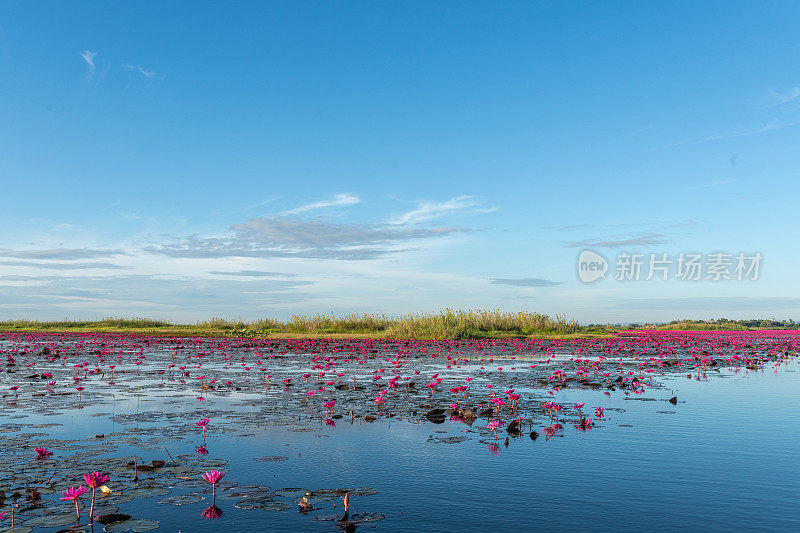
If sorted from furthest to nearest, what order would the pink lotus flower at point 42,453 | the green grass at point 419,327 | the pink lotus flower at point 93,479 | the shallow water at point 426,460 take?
1. the green grass at point 419,327
2. the pink lotus flower at point 42,453
3. the shallow water at point 426,460
4. the pink lotus flower at point 93,479

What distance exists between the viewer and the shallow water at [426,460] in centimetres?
550

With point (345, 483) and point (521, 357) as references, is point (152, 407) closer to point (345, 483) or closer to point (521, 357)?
point (345, 483)

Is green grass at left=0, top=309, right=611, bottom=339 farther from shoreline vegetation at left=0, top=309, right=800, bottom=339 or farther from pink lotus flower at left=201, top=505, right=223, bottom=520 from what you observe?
pink lotus flower at left=201, top=505, right=223, bottom=520

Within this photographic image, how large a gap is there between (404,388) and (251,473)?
7.52 m

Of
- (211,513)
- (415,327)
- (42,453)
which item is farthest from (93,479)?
(415,327)

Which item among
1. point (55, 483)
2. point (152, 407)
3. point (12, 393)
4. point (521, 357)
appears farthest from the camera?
point (521, 357)

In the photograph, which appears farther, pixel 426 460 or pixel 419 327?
pixel 419 327

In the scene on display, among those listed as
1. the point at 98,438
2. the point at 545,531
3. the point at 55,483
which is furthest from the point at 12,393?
the point at 545,531

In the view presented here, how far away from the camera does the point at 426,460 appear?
7367 millimetres

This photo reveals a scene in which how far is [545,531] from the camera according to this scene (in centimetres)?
517

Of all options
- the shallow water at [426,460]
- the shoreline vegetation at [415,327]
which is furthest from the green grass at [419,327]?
the shallow water at [426,460]

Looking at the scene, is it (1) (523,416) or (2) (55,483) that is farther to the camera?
(1) (523,416)

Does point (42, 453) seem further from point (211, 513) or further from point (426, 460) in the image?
point (426, 460)

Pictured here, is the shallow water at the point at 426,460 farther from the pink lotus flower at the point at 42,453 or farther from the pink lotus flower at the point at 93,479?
the pink lotus flower at the point at 93,479
